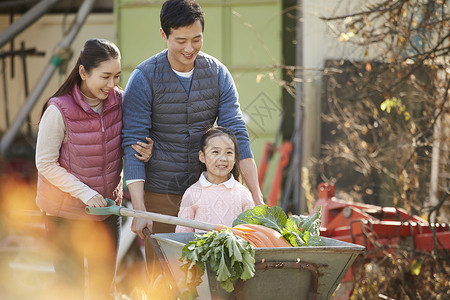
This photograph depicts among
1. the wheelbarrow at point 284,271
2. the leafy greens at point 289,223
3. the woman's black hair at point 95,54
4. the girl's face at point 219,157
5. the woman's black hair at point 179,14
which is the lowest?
the wheelbarrow at point 284,271

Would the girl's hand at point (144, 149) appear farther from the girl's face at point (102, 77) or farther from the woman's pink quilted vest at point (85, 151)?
the girl's face at point (102, 77)

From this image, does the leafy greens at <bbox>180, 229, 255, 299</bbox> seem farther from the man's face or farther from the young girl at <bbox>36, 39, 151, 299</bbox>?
the man's face

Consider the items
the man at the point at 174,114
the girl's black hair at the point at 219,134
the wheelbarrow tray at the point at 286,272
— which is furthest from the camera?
the girl's black hair at the point at 219,134

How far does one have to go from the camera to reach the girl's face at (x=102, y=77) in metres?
3.60

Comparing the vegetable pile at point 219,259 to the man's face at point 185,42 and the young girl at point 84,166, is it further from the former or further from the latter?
the man's face at point 185,42

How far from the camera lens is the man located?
3.67m

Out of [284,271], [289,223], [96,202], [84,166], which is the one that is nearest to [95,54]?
[84,166]

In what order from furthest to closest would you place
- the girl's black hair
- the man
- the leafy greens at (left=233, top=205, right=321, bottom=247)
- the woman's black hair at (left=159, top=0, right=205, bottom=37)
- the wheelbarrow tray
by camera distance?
the girl's black hair, the man, the woman's black hair at (left=159, top=0, right=205, bottom=37), the leafy greens at (left=233, top=205, right=321, bottom=247), the wheelbarrow tray

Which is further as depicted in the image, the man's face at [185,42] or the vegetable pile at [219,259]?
the man's face at [185,42]

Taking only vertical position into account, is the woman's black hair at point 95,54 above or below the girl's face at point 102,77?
above

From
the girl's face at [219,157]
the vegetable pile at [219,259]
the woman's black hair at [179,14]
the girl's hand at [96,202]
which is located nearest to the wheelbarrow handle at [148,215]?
the girl's hand at [96,202]

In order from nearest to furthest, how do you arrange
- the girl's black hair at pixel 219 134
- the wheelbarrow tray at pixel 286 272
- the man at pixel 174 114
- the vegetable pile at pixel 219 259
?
the vegetable pile at pixel 219 259 < the wheelbarrow tray at pixel 286 272 < the man at pixel 174 114 < the girl's black hair at pixel 219 134

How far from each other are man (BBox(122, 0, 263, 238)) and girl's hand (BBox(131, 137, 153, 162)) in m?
0.03

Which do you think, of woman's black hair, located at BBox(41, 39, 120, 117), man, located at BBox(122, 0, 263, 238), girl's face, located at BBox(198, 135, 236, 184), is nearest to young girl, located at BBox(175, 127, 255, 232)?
girl's face, located at BBox(198, 135, 236, 184)
